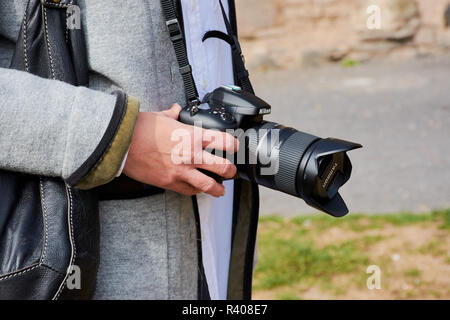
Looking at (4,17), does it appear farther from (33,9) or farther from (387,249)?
(387,249)

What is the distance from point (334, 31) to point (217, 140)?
6.18 metres

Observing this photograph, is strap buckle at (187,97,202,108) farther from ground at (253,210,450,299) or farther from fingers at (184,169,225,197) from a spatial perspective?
ground at (253,210,450,299)

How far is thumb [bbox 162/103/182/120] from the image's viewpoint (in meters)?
1.25

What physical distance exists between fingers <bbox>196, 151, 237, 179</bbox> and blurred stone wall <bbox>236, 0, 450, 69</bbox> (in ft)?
18.9

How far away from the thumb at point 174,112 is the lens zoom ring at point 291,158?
0.73 ft

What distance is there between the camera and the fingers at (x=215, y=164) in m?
1.20

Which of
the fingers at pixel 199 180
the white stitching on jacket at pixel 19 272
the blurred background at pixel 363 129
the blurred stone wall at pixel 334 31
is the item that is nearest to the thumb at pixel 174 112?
the fingers at pixel 199 180

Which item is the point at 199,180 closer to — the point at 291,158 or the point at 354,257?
the point at 291,158

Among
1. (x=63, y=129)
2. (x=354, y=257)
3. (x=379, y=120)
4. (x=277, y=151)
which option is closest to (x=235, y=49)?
(x=277, y=151)

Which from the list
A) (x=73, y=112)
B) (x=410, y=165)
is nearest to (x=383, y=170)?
(x=410, y=165)

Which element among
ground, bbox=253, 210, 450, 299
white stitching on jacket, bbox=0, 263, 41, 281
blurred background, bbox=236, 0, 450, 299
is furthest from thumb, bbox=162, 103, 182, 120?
ground, bbox=253, 210, 450, 299

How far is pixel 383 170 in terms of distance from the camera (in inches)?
166
